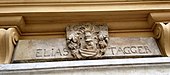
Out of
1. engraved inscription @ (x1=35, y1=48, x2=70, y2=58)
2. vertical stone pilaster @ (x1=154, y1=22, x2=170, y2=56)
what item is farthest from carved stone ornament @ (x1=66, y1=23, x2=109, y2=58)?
Result: vertical stone pilaster @ (x1=154, y1=22, x2=170, y2=56)

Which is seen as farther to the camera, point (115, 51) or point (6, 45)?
point (115, 51)

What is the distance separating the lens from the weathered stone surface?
2912 mm

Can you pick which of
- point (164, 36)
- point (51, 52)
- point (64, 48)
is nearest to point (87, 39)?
point (64, 48)

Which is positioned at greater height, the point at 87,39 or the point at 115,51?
the point at 87,39

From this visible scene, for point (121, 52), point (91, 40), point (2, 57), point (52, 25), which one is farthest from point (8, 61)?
point (121, 52)

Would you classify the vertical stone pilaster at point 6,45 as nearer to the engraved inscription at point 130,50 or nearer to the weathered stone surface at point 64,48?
the weathered stone surface at point 64,48

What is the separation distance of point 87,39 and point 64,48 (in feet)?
0.89

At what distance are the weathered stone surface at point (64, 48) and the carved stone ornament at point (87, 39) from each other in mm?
73

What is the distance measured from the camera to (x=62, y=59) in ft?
9.50

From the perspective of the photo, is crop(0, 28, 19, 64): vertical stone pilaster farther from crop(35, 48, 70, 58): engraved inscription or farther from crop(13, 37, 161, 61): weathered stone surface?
crop(35, 48, 70, 58): engraved inscription

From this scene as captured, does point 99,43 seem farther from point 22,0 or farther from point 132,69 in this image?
point 22,0

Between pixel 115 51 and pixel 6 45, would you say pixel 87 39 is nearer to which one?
pixel 115 51

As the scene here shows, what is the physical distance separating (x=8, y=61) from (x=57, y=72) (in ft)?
1.76

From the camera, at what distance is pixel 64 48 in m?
2.97
